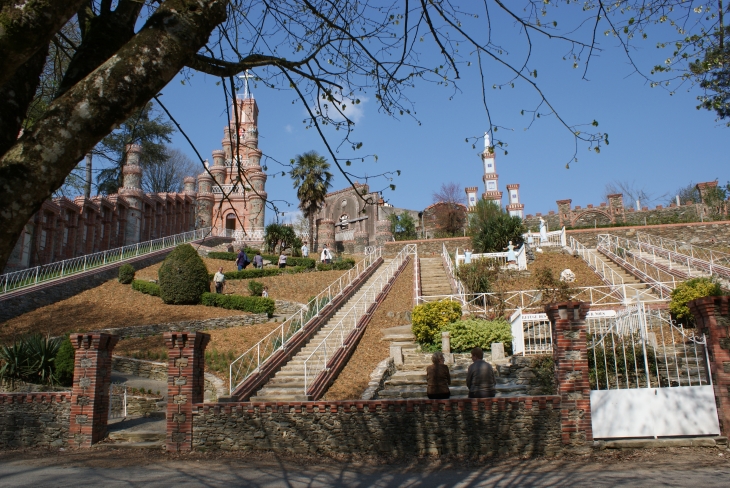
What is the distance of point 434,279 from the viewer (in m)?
26.8

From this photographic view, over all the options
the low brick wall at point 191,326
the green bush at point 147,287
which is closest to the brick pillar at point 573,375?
the low brick wall at point 191,326

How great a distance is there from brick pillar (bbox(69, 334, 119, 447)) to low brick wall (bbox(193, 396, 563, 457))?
78.6 inches

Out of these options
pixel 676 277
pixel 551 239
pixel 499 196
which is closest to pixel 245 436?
pixel 676 277

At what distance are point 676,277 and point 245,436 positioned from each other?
58.6ft

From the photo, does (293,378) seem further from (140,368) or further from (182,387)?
(140,368)

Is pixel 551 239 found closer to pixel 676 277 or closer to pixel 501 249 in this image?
pixel 501 249

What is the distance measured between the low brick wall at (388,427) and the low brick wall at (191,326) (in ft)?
31.0

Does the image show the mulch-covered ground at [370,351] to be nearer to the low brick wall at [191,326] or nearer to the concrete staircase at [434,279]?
the concrete staircase at [434,279]

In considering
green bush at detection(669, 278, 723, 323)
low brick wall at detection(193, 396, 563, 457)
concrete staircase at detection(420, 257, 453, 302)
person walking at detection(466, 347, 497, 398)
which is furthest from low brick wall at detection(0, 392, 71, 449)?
green bush at detection(669, 278, 723, 323)

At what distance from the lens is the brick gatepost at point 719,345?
8.18 metres

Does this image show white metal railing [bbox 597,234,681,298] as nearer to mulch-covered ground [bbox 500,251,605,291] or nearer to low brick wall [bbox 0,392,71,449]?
mulch-covered ground [bbox 500,251,605,291]

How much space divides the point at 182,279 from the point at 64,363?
1016cm

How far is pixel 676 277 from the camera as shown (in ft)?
69.5

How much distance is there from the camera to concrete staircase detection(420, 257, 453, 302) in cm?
2389
